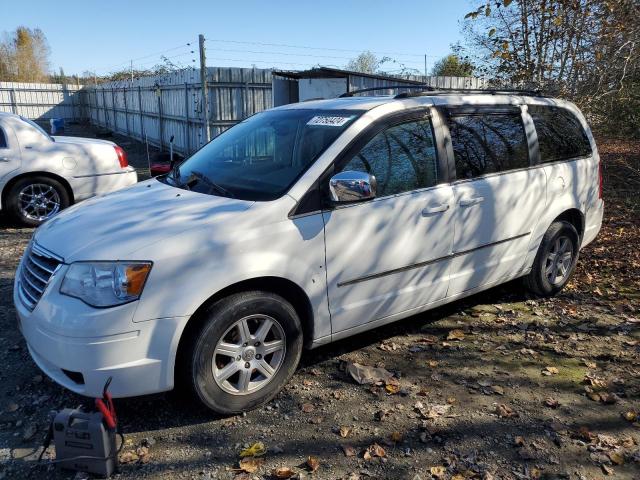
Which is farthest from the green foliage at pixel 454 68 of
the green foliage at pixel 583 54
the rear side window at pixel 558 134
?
the rear side window at pixel 558 134

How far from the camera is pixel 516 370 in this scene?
398 centimetres

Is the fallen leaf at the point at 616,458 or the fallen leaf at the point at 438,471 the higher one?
the fallen leaf at the point at 438,471

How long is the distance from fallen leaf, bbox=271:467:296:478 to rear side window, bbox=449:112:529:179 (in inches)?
96.6

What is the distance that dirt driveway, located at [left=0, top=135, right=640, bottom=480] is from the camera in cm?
294

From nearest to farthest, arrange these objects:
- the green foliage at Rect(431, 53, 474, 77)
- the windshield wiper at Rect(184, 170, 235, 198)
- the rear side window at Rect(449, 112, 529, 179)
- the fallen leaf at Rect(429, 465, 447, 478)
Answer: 1. the fallen leaf at Rect(429, 465, 447, 478)
2. the windshield wiper at Rect(184, 170, 235, 198)
3. the rear side window at Rect(449, 112, 529, 179)
4. the green foliage at Rect(431, 53, 474, 77)

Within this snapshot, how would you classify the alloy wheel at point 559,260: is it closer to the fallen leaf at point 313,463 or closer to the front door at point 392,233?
the front door at point 392,233

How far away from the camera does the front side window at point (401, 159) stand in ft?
12.3

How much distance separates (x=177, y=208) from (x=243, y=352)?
0.98 m

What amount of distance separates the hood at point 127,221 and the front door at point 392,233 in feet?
2.32

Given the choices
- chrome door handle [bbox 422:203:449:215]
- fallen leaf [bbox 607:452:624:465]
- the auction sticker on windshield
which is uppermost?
the auction sticker on windshield

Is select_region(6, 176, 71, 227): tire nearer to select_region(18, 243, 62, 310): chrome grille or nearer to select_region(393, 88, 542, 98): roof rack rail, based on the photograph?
select_region(18, 243, 62, 310): chrome grille

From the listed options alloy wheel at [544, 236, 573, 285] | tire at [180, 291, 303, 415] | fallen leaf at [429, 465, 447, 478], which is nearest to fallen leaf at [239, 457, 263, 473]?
tire at [180, 291, 303, 415]

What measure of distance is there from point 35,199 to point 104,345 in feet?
19.7

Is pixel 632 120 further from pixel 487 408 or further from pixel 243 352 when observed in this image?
pixel 243 352
